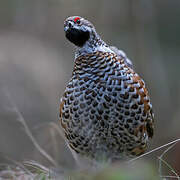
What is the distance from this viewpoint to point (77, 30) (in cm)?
376

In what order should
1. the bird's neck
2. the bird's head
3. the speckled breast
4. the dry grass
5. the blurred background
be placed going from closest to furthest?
the dry grass < the speckled breast < the bird's head < the bird's neck < the blurred background

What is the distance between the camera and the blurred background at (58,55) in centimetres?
819

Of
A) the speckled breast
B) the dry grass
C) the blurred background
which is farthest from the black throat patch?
the blurred background

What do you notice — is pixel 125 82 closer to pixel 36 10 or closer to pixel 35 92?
pixel 35 92

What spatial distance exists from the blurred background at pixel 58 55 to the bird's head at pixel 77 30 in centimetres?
258

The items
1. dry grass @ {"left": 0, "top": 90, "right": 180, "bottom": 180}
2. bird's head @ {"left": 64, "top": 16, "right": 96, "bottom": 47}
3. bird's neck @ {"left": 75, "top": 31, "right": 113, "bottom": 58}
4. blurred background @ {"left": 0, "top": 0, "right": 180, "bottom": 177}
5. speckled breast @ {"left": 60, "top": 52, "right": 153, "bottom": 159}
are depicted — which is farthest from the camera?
blurred background @ {"left": 0, "top": 0, "right": 180, "bottom": 177}

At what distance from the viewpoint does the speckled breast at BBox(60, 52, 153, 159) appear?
143 inches

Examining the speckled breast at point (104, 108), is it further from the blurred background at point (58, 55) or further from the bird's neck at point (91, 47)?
the blurred background at point (58, 55)

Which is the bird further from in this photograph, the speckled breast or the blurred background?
the blurred background

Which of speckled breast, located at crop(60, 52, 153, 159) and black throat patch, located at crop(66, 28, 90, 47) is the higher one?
black throat patch, located at crop(66, 28, 90, 47)

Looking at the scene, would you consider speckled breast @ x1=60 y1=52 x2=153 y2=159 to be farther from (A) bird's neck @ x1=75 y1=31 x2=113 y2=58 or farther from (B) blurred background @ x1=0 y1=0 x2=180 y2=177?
(B) blurred background @ x1=0 y1=0 x2=180 y2=177

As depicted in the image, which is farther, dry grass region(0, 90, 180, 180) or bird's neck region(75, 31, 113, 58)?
bird's neck region(75, 31, 113, 58)

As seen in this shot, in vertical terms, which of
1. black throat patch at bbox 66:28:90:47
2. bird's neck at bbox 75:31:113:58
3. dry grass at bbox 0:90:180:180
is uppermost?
black throat patch at bbox 66:28:90:47

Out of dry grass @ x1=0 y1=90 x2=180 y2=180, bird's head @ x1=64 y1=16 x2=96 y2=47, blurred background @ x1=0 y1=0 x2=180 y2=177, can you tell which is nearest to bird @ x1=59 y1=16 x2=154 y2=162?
bird's head @ x1=64 y1=16 x2=96 y2=47
